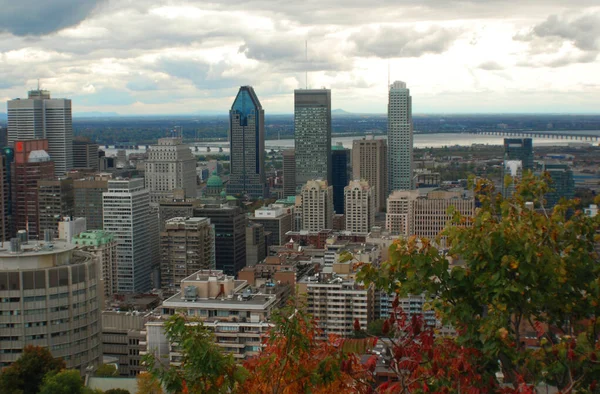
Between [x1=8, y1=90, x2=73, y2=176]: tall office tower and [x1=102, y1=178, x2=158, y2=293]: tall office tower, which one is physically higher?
[x1=8, y1=90, x2=73, y2=176]: tall office tower

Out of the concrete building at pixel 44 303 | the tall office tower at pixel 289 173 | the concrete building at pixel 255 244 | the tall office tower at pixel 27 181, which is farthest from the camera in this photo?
the tall office tower at pixel 289 173

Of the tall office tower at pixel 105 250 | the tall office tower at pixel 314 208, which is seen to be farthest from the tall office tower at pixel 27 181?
the tall office tower at pixel 314 208

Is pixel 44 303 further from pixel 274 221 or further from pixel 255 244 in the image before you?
pixel 274 221

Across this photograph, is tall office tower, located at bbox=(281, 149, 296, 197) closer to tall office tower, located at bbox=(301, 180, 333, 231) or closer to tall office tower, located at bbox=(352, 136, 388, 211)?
tall office tower, located at bbox=(352, 136, 388, 211)

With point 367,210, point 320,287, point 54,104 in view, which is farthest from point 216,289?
point 54,104

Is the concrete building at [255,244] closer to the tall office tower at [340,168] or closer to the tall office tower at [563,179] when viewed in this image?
the tall office tower at [563,179]

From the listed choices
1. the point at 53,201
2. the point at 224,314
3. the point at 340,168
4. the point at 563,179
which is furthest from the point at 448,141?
the point at 224,314

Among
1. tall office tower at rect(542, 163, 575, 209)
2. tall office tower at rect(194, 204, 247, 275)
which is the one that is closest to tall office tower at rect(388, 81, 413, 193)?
tall office tower at rect(542, 163, 575, 209)
